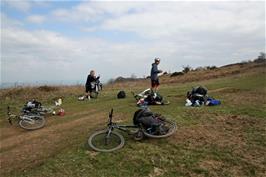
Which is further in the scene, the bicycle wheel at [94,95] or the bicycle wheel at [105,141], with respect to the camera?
the bicycle wheel at [94,95]

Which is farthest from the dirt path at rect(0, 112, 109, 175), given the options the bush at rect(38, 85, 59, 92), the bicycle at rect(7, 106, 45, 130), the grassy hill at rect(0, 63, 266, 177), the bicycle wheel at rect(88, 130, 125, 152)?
the bush at rect(38, 85, 59, 92)

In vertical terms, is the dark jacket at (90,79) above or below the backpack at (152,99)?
above

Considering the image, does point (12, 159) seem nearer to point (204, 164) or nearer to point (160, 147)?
point (160, 147)

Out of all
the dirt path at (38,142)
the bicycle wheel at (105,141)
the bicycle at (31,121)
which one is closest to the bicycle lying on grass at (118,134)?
the bicycle wheel at (105,141)

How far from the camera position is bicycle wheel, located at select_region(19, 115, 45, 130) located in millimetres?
12883

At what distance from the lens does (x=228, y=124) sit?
1140cm

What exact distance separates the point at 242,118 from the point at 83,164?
20.5 ft

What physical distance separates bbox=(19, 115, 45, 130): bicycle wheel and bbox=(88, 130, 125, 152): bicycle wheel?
12.5 feet

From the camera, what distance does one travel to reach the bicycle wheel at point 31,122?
42.3ft

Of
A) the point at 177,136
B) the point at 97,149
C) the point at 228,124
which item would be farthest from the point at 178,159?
the point at 228,124

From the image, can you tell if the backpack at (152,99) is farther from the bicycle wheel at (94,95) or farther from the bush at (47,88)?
the bush at (47,88)

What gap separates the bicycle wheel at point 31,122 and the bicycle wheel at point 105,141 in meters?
3.81

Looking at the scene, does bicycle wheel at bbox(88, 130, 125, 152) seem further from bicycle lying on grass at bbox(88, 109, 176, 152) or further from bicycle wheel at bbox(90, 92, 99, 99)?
bicycle wheel at bbox(90, 92, 99, 99)

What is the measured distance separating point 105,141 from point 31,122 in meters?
4.50
